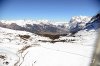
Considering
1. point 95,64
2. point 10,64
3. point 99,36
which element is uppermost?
point 99,36

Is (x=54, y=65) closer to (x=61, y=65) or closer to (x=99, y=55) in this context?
(x=61, y=65)

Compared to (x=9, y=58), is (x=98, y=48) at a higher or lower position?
higher

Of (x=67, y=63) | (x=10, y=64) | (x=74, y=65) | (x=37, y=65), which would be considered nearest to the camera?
(x=74, y=65)

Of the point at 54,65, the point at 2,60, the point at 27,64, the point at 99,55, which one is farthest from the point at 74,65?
the point at 99,55

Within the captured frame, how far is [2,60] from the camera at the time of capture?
40.7 m

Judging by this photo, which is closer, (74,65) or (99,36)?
(99,36)

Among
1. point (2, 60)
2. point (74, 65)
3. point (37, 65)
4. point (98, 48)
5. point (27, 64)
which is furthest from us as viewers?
point (2, 60)

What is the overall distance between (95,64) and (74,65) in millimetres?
25438

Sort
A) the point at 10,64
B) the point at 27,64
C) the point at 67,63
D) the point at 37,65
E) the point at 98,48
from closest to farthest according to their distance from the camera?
the point at 98,48
the point at 67,63
the point at 37,65
the point at 27,64
the point at 10,64

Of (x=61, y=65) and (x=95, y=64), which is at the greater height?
(x=95, y=64)

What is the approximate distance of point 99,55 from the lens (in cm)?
216

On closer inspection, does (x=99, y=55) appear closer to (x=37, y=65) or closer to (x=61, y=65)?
(x=61, y=65)

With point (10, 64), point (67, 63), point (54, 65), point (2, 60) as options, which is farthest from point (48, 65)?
point (2, 60)

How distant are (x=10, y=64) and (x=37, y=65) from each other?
896cm
